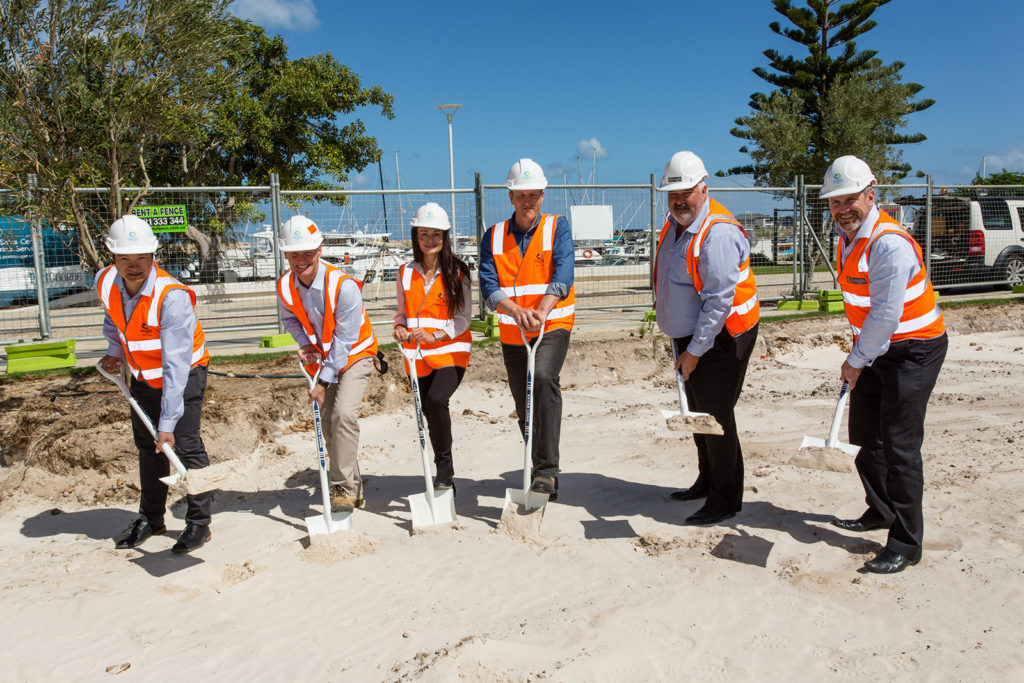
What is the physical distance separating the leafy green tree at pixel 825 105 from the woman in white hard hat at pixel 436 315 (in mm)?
24576

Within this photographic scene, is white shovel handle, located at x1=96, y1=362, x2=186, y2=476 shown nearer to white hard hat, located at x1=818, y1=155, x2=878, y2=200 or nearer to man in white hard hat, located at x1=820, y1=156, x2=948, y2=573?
man in white hard hat, located at x1=820, y1=156, x2=948, y2=573

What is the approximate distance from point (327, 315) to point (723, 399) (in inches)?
96.1

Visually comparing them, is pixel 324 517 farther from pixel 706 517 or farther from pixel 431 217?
pixel 706 517

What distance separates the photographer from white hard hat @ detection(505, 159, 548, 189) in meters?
4.84

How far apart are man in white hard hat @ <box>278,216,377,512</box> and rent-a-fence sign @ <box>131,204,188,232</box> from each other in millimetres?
5381

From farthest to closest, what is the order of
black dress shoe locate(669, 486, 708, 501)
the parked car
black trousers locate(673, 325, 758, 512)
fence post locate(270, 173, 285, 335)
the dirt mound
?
1. the parked car
2. fence post locate(270, 173, 285, 335)
3. the dirt mound
4. black dress shoe locate(669, 486, 708, 501)
5. black trousers locate(673, 325, 758, 512)

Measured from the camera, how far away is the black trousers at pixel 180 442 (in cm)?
460

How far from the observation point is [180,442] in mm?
4586

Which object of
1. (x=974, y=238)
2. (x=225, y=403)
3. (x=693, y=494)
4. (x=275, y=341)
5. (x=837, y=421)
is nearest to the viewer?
(x=837, y=421)

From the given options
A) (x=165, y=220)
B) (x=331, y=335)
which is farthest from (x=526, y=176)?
(x=165, y=220)

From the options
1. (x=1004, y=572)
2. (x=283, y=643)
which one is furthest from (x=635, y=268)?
(x=283, y=643)

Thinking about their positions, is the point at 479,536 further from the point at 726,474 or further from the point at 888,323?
the point at 888,323

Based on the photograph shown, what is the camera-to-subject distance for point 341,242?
11.2 metres

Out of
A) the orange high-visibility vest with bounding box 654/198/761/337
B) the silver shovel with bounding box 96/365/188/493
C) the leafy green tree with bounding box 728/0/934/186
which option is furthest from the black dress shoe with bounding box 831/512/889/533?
the leafy green tree with bounding box 728/0/934/186
